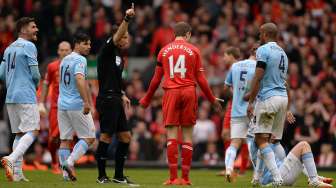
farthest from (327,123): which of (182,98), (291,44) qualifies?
(182,98)

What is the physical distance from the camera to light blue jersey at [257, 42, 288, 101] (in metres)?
15.1

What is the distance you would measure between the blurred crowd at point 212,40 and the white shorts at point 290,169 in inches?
347

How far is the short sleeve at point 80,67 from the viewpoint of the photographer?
1666 cm

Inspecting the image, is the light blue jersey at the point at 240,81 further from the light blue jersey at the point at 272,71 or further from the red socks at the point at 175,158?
the light blue jersey at the point at 272,71

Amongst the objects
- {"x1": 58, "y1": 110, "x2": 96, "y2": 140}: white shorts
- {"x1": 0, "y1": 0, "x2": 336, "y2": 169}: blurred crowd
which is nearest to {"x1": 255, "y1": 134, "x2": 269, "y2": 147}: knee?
{"x1": 58, "y1": 110, "x2": 96, "y2": 140}: white shorts

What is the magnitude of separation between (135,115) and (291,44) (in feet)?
17.2

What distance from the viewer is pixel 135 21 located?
3105 centimetres

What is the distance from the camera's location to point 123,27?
1542cm

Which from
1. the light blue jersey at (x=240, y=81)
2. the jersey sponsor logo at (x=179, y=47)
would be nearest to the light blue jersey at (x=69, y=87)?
the jersey sponsor logo at (x=179, y=47)

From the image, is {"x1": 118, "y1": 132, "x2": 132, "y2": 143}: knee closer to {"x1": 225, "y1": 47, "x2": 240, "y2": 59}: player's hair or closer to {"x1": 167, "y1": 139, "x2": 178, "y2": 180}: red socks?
{"x1": 167, "y1": 139, "x2": 178, "y2": 180}: red socks

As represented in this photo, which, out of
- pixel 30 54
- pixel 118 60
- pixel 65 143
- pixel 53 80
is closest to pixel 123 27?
pixel 118 60

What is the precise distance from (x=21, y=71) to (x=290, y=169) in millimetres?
4792

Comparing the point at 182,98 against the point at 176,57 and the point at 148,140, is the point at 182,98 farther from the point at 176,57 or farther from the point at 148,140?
the point at 148,140

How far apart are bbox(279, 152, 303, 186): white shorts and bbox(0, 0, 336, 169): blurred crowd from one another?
8821mm
